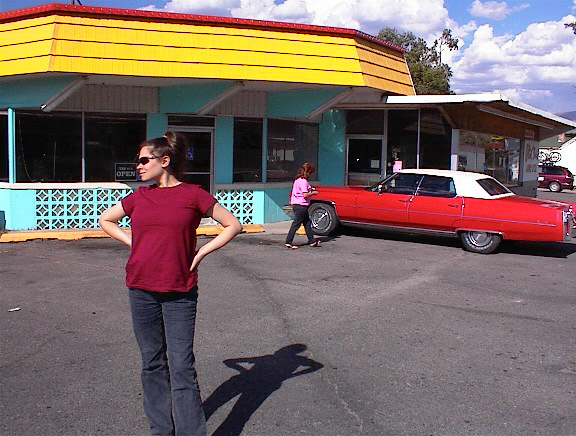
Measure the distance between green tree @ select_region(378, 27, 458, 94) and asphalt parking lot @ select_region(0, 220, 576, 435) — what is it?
136ft

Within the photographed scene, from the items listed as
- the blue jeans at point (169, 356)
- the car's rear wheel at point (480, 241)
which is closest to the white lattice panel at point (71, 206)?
the car's rear wheel at point (480, 241)

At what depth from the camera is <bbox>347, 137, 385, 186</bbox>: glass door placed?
54.2 ft

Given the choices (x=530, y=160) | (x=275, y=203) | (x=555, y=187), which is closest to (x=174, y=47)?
(x=275, y=203)

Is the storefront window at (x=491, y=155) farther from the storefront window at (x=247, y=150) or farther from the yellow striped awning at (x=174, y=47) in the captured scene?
the storefront window at (x=247, y=150)

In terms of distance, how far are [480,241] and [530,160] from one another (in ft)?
37.9

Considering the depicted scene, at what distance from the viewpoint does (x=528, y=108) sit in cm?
1630

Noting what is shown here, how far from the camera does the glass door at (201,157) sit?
46.7 feet

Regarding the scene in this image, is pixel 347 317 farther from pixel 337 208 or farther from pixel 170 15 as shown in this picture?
pixel 170 15

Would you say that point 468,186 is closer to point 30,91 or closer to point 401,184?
point 401,184

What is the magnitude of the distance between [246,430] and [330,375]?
1.16m

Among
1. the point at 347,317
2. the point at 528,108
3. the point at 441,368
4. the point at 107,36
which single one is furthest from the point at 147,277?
the point at 528,108

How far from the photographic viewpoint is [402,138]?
1602cm

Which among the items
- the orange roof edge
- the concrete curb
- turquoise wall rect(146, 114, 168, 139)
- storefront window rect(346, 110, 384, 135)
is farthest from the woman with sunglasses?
storefront window rect(346, 110, 384, 135)

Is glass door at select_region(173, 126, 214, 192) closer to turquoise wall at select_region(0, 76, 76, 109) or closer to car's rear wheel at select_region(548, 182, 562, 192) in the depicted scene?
turquoise wall at select_region(0, 76, 76, 109)
